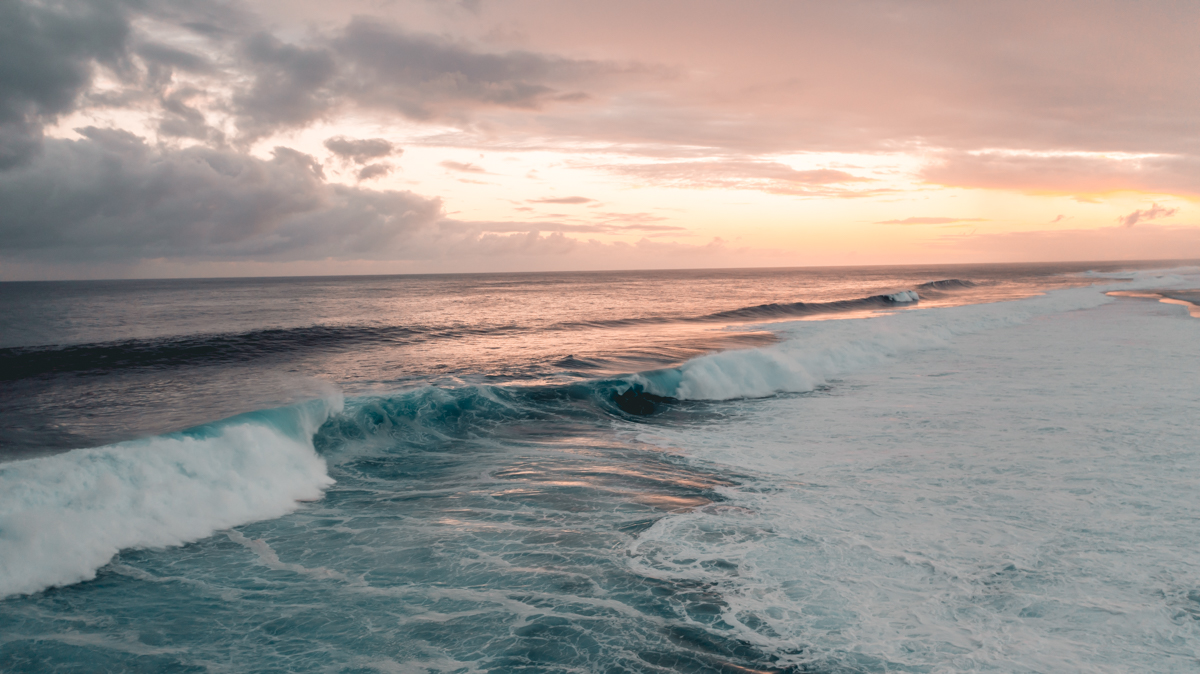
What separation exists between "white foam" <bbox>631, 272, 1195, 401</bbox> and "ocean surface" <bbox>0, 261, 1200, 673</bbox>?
225 mm

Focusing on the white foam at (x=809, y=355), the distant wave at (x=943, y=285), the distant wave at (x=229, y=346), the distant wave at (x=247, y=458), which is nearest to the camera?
the distant wave at (x=247, y=458)

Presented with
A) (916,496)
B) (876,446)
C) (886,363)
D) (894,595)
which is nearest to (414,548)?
(894,595)

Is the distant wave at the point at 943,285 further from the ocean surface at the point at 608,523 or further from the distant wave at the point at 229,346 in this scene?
the ocean surface at the point at 608,523

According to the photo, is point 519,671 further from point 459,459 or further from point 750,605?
point 459,459

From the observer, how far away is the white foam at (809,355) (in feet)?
60.3

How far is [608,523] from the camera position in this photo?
832 cm

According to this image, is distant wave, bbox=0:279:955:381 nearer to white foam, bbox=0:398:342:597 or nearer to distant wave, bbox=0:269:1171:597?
distant wave, bbox=0:269:1171:597

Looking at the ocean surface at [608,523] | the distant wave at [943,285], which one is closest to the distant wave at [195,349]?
the ocean surface at [608,523]

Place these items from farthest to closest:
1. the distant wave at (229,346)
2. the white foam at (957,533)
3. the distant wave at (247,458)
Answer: the distant wave at (229,346) → the distant wave at (247,458) → the white foam at (957,533)

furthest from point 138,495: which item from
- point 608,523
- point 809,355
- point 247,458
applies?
point 809,355

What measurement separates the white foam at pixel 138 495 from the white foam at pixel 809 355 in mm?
10342

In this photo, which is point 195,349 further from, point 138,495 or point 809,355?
point 809,355

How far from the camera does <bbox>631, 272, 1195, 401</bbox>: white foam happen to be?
60.3 feet

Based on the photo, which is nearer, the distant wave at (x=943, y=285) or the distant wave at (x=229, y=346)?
the distant wave at (x=229, y=346)
